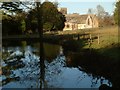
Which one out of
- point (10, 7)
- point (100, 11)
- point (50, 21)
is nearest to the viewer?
point (10, 7)

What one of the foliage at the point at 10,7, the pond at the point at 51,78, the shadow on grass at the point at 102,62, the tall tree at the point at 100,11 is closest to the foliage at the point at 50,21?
the shadow on grass at the point at 102,62

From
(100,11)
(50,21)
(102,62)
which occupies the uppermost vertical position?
(100,11)

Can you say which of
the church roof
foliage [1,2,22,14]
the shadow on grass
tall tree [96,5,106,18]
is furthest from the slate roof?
foliage [1,2,22,14]

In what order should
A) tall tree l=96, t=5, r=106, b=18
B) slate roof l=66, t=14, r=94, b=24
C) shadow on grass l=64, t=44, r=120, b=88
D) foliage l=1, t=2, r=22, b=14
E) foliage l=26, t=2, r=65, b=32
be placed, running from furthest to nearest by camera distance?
tall tree l=96, t=5, r=106, b=18 → slate roof l=66, t=14, r=94, b=24 → foliage l=26, t=2, r=65, b=32 → shadow on grass l=64, t=44, r=120, b=88 → foliage l=1, t=2, r=22, b=14

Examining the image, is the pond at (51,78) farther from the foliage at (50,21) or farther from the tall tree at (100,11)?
the tall tree at (100,11)

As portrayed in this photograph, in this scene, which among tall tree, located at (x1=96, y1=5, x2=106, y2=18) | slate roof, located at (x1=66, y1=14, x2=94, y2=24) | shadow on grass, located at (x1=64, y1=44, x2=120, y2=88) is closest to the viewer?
shadow on grass, located at (x1=64, y1=44, x2=120, y2=88)

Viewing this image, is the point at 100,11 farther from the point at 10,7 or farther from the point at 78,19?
the point at 10,7

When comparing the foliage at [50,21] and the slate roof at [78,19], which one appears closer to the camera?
the foliage at [50,21]

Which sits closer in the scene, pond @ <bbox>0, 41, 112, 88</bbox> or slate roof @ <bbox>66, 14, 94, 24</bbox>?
pond @ <bbox>0, 41, 112, 88</bbox>

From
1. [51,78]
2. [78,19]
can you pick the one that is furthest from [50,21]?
[51,78]

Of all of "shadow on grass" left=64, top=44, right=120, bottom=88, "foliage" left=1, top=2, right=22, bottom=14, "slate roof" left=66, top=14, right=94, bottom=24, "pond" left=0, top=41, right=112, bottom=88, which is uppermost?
"slate roof" left=66, top=14, right=94, bottom=24

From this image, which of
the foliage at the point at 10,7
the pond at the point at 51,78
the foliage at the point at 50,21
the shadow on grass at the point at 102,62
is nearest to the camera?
the foliage at the point at 10,7

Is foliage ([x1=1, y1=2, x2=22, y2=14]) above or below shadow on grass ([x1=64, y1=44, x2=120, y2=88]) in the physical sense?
above

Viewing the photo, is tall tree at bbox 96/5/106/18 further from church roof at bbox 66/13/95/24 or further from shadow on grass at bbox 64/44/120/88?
shadow on grass at bbox 64/44/120/88
